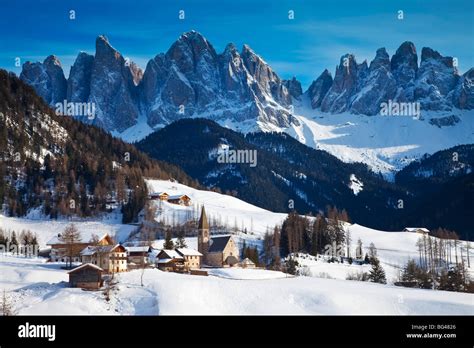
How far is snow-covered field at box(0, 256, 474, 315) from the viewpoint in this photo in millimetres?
69375

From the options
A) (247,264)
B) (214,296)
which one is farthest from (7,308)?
(247,264)

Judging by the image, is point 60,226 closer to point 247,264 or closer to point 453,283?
point 247,264

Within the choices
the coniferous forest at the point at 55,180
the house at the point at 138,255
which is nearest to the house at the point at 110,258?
the house at the point at 138,255

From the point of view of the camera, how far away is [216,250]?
4648 inches

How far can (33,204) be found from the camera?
163 m

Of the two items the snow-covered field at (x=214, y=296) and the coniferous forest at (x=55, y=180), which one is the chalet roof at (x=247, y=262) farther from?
the coniferous forest at (x=55, y=180)

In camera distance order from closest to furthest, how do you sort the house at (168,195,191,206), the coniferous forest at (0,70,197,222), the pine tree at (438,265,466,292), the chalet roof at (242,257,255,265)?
the pine tree at (438,265,466,292) → the chalet roof at (242,257,255,265) → the coniferous forest at (0,70,197,222) → the house at (168,195,191,206)

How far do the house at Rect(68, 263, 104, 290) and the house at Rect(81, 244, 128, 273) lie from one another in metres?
12.4

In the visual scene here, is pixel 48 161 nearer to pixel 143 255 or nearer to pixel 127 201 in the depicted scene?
pixel 127 201

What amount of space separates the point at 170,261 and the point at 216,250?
44.7 ft

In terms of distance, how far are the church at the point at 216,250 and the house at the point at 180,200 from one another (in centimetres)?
5488

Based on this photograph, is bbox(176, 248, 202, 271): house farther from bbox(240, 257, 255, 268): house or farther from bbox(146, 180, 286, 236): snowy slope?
bbox(146, 180, 286, 236): snowy slope
